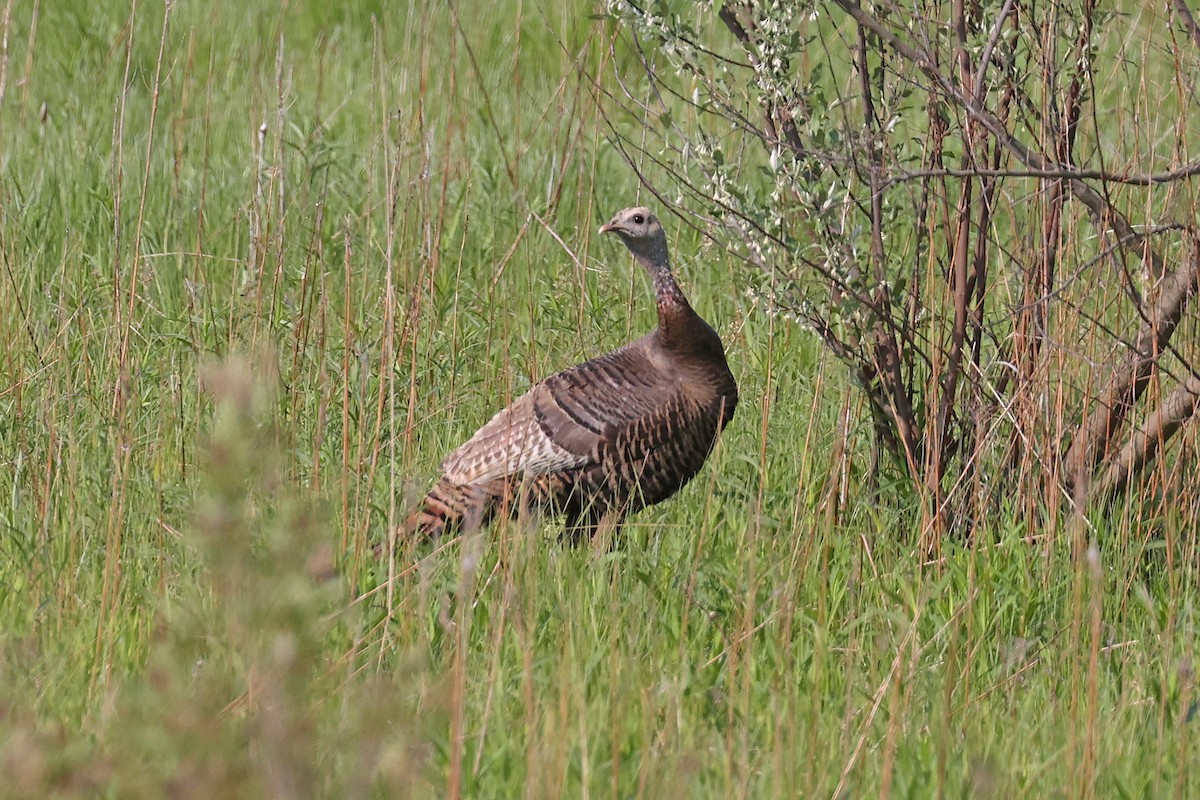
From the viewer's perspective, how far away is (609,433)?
14.2 ft

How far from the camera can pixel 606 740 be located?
261cm

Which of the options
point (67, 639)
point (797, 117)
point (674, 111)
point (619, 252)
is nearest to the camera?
point (67, 639)

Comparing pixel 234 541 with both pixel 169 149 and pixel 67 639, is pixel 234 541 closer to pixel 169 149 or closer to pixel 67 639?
pixel 67 639

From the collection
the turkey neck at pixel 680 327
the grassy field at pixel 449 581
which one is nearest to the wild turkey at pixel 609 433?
the turkey neck at pixel 680 327

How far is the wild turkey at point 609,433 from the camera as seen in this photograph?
4191 millimetres

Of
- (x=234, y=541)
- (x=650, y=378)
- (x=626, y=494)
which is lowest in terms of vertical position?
(x=626, y=494)

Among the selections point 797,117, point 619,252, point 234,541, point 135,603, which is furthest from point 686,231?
point 234,541

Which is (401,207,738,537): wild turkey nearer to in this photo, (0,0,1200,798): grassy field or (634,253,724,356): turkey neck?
(634,253,724,356): turkey neck

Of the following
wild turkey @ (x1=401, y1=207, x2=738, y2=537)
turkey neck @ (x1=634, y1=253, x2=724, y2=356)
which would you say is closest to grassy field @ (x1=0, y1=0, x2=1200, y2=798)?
wild turkey @ (x1=401, y1=207, x2=738, y2=537)

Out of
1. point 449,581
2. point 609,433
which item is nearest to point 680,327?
point 609,433

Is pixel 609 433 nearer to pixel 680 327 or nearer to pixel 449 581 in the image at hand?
pixel 680 327

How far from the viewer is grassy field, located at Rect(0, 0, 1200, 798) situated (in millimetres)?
1808

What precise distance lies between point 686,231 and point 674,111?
1574 mm

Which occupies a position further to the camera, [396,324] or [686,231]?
[686,231]
